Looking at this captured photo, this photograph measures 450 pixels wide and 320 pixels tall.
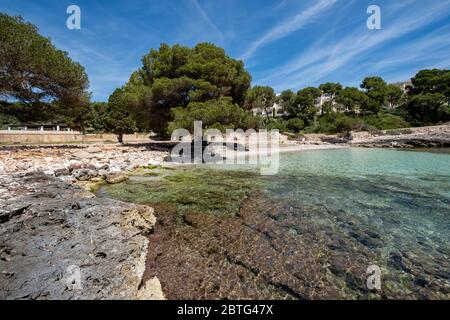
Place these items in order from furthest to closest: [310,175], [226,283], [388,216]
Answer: [310,175] → [388,216] → [226,283]

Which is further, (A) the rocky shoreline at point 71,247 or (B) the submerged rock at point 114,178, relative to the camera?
(B) the submerged rock at point 114,178

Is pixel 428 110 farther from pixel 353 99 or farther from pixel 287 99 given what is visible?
pixel 287 99

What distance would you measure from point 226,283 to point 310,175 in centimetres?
886

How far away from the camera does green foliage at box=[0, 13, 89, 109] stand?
42.7ft

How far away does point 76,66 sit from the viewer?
16375 millimetres

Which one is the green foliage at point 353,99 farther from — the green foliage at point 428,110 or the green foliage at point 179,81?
the green foliage at point 179,81

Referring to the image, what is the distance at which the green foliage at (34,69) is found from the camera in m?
13.0

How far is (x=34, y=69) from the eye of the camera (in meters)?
13.9

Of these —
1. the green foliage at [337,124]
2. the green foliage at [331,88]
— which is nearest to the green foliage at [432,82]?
the green foliage at [331,88]

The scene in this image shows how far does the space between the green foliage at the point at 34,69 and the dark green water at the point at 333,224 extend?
1066 centimetres

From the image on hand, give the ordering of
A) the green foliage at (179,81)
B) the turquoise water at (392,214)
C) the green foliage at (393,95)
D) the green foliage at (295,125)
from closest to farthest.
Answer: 1. the turquoise water at (392,214)
2. the green foliage at (179,81)
3. the green foliage at (295,125)
4. the green foliage at (393,95)

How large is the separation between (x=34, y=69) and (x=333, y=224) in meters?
17.7
